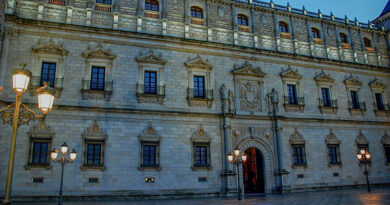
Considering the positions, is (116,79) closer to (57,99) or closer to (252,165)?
(57,99)

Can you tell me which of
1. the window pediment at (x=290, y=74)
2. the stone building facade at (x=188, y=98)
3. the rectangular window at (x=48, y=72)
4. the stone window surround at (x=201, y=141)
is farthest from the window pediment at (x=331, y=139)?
the rectangular window at (x=48, y=72)

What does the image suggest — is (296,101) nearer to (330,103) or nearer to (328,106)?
(328,106)

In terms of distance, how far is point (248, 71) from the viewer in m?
22.2

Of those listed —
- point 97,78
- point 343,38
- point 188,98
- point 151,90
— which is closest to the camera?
point 97,78

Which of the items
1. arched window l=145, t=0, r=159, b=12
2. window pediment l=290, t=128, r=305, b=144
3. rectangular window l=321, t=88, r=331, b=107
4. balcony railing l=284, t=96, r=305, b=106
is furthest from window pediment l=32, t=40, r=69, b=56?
rectangular window l=321, t=88, r=331, b=107

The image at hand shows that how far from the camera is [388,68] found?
27344 mm

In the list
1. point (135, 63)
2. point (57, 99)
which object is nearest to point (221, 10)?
point (135, 63)

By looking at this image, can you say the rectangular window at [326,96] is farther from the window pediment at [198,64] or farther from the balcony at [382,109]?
the window pediment at [198,64]

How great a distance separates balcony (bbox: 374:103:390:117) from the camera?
1019 inches

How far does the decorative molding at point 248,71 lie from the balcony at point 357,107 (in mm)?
8460

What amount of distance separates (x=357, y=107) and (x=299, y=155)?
7.63 m

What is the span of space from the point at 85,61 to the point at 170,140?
7.28 m

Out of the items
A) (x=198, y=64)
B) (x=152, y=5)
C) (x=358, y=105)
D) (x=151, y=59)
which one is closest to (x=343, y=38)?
(x=358, y=105)

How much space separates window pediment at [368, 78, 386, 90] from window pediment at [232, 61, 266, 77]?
36.2 feet
